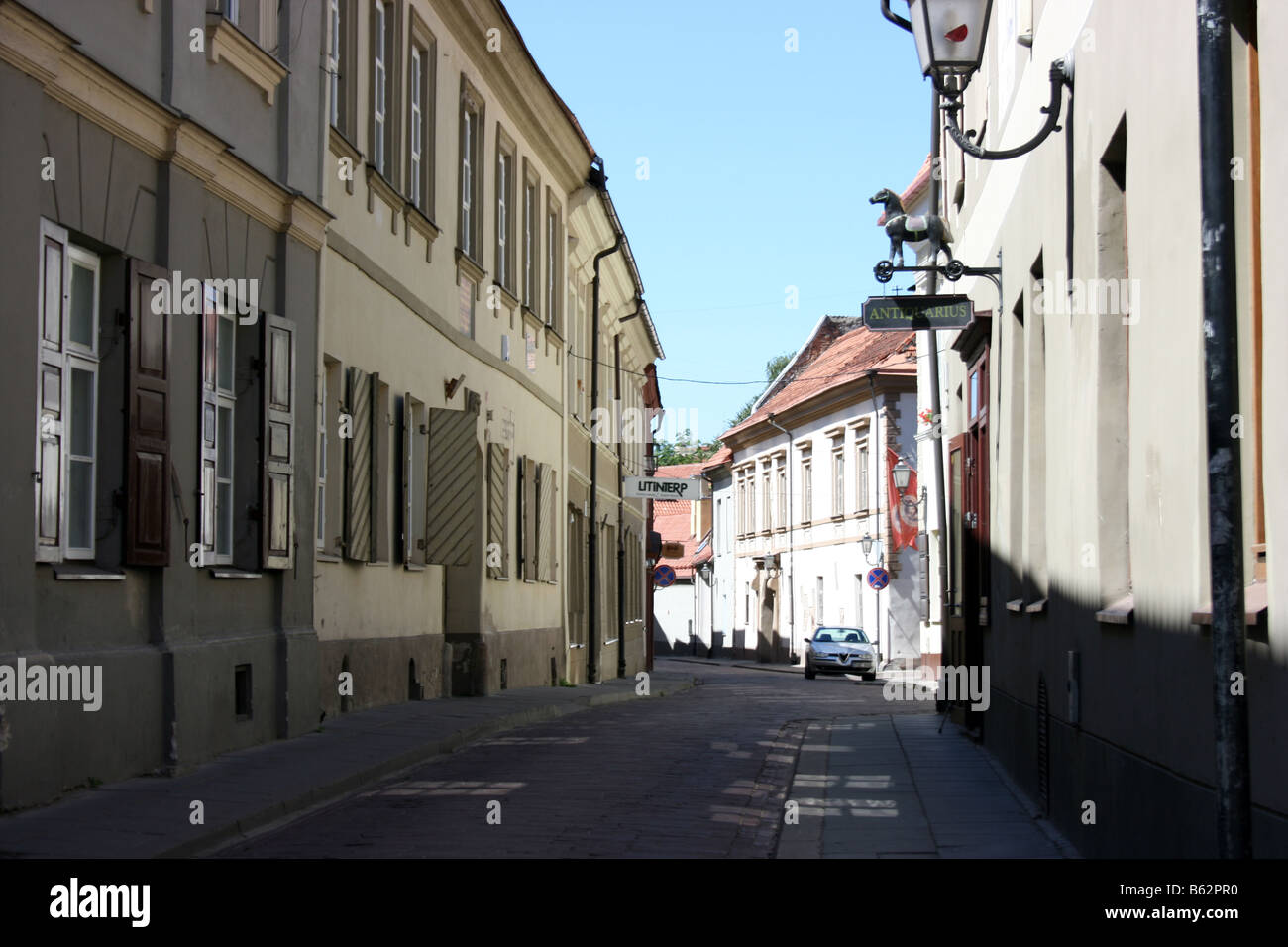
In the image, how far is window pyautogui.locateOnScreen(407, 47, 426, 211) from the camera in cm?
1956

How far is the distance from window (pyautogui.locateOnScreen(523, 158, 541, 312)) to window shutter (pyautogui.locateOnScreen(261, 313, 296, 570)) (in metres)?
12.7

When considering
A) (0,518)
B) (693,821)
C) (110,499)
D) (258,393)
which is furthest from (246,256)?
(693,821)

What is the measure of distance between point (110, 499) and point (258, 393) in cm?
287

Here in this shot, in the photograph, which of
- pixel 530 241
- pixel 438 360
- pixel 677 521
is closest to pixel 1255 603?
pixel 438 360

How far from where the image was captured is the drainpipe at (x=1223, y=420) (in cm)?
371

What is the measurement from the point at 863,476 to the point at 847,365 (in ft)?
19.7

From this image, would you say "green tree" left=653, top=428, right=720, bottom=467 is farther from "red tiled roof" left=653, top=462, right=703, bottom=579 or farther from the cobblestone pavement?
the cobblestone pavement

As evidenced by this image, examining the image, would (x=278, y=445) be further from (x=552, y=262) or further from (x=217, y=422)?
(x=552, y=262)

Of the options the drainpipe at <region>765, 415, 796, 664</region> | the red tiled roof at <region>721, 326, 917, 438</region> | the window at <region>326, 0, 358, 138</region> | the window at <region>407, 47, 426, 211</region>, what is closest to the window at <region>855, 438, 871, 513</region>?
the red tiled roof at <region>721, 326, 917, 438</region>

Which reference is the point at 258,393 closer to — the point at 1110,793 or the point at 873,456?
the point at 1110,793

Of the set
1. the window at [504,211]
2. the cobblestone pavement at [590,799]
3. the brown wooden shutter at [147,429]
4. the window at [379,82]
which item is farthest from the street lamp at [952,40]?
the window at [504,211]

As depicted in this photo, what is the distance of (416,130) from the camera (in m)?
20.0

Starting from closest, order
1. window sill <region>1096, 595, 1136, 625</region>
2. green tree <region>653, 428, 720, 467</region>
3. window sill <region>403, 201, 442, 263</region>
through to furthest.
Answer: window sill <region>1096, 595, 1136, 625</region>
window sill <region>403, 201, 442, 263</region>
green tree <region>653, 428, 720, 467</region>

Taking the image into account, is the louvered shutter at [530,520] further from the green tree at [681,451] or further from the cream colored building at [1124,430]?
the green tree at [681,451]
